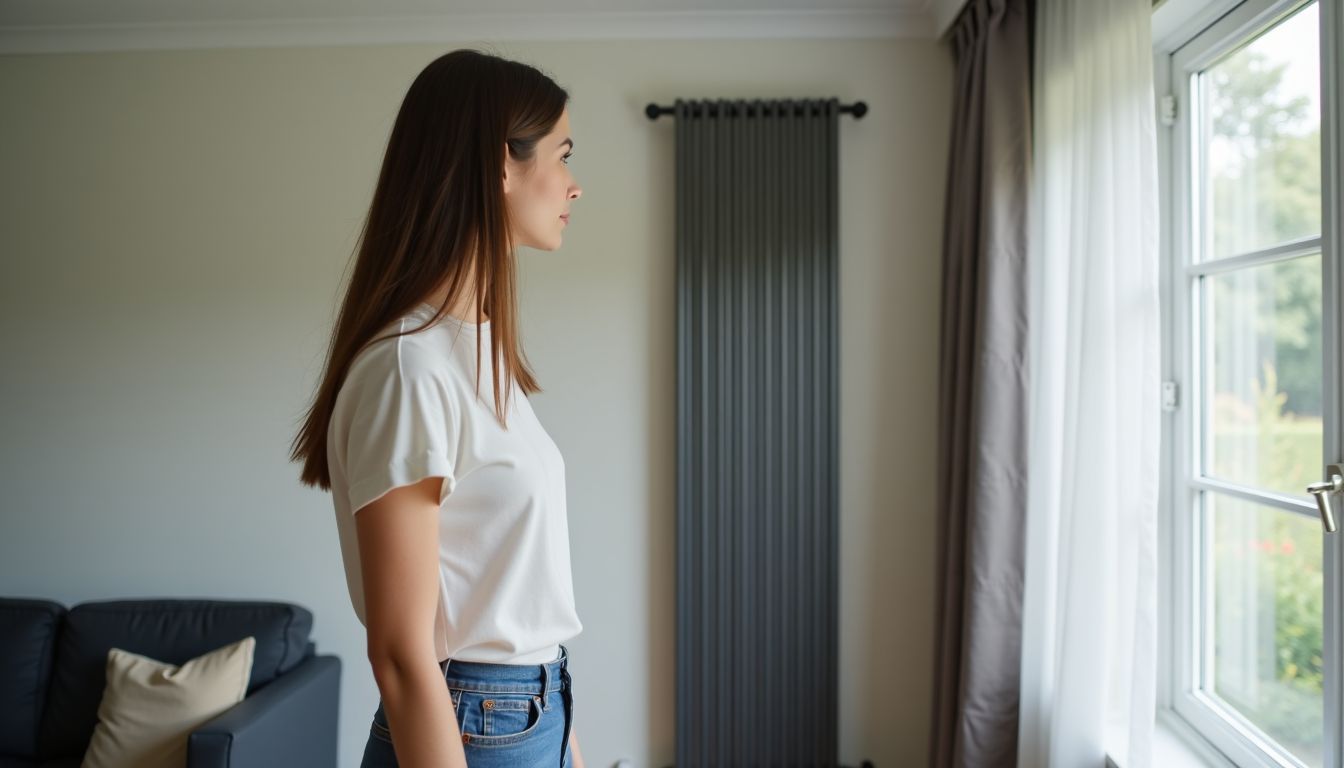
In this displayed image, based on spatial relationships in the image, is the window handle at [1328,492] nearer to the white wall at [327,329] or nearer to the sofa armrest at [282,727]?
the white wall at [327,329]

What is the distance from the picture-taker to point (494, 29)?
2.46m

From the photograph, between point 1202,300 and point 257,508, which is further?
point 257,508

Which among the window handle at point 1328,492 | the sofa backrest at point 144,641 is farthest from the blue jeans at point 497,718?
the sofa backrest at point 144,641

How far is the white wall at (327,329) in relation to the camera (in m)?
2.45

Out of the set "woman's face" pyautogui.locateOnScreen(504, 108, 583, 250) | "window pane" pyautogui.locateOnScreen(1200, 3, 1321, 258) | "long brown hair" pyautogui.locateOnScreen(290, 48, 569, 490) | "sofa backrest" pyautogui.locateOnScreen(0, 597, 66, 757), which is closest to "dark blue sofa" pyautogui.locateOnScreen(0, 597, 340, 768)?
"sofa backrest" pyautogui.locateOnScreen(0, 597, 66, 757)

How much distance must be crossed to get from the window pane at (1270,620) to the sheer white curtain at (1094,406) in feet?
0.69

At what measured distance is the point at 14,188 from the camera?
8.52 feet

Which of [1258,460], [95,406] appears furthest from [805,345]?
[95,406]

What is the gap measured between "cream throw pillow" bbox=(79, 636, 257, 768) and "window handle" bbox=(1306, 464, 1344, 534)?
246 cm

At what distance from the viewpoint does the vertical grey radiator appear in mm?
2383

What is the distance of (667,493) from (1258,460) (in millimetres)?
1500

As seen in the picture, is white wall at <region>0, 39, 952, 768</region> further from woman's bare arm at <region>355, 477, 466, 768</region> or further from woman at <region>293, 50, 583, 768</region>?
woman's bare arm at <region>355, 477, 466, 768</region>

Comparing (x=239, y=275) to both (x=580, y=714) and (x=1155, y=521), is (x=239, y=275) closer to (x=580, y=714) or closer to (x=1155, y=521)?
(x=580, y=714)

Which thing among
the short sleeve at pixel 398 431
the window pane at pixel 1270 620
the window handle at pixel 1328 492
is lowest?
the window pane at pixel 1270 620
